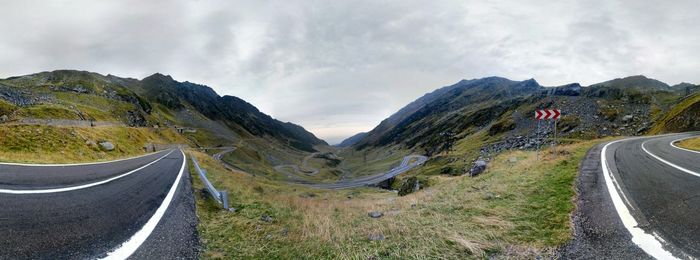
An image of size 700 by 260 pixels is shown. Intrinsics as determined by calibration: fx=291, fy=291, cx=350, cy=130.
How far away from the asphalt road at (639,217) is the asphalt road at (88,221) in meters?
7.32

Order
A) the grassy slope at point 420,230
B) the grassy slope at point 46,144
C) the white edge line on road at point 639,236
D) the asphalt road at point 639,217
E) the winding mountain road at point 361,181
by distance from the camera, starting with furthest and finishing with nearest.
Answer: the winding mountain road at point 361,181 → the grassy slope at point 46,144 → the grassy slope at point 420,230 → the asphalt road at point 639,217 → the white edge line on road at point 639,236

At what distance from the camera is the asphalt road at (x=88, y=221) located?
15.0ft

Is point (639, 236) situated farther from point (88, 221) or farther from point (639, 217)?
point (88, 221)

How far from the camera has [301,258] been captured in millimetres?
5934

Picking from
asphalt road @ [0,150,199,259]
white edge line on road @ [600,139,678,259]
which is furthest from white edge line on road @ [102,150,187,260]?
white edge line on road @ [600,139,678,259]

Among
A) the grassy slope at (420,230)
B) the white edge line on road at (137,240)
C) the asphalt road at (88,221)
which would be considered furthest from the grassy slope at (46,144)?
the grassy slope at (420,230)

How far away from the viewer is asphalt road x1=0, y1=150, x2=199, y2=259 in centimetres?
457

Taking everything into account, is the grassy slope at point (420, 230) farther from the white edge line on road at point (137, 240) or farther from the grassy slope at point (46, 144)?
the grassy slope at point (46, 144)

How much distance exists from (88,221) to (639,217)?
1135 centimetres

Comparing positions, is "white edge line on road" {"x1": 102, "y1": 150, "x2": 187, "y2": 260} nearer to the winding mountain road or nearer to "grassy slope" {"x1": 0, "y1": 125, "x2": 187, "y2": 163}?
"grassy slope" {"x1": 0, "y1": 125, "x2": 187, "y2": 163}

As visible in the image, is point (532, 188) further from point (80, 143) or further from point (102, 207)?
point (80, 143)

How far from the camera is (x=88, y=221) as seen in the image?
233 inches

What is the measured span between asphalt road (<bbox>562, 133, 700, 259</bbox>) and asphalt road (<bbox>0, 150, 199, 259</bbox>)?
7.32 meters

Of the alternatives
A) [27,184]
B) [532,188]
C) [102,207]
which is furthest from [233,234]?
[532,188]
